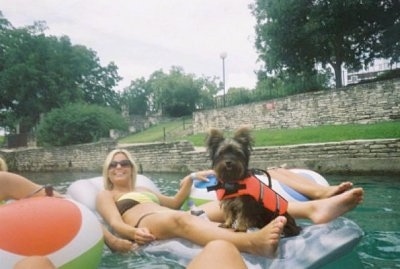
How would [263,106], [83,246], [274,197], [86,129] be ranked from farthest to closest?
[86,129]
[263,106]
[274,197]
[83,246]

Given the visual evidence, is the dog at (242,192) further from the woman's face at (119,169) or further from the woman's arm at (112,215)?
the woman's face at (119,169)

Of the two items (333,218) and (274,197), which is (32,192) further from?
(333,218)

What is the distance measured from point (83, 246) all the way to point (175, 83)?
1856 inches

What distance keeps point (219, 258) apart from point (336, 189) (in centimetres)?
190

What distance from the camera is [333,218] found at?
10.7ft

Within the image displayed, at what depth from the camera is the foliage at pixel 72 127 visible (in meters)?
25.9

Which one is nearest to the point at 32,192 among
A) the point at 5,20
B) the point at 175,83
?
the point at 5,20

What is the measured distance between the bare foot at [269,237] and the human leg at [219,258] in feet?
1.24

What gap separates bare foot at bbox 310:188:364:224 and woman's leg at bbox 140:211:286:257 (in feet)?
2.37

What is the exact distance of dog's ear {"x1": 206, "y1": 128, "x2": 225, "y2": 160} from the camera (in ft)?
12.8

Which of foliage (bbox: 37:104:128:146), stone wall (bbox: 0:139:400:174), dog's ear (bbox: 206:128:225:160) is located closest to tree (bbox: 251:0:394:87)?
stone wall (bbox: 0:139:400:174)

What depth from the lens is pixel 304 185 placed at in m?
4.44

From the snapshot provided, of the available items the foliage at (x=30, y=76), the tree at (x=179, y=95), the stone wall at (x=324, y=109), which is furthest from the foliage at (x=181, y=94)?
the stone wall at (x=324, y=109)

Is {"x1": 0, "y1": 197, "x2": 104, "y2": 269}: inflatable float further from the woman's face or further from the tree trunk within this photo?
the tree trunk
